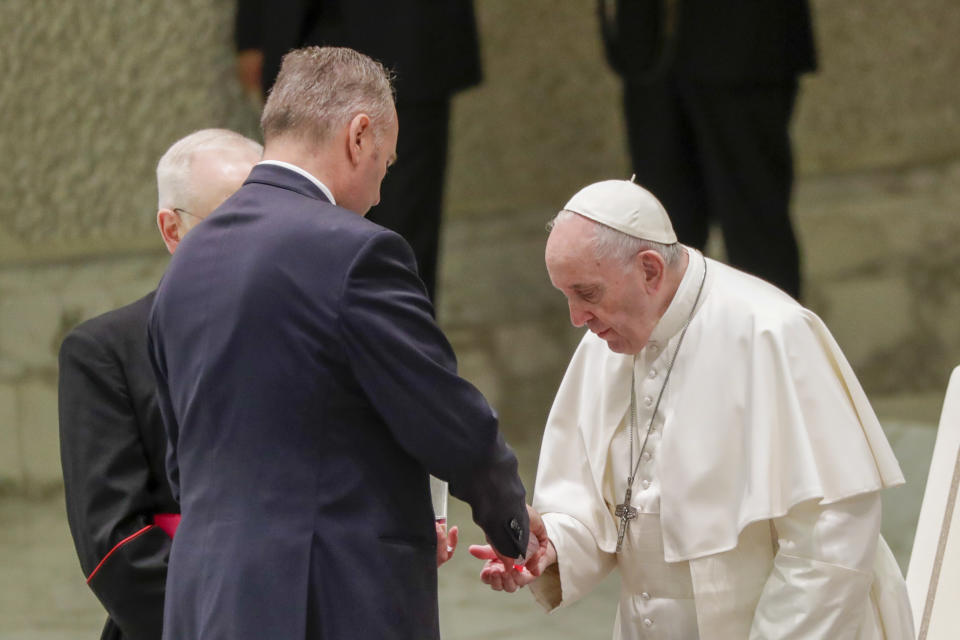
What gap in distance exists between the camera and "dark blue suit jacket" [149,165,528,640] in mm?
2225

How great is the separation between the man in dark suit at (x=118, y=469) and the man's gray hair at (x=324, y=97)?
0.52 meters

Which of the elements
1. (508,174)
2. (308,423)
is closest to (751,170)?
(508,174)

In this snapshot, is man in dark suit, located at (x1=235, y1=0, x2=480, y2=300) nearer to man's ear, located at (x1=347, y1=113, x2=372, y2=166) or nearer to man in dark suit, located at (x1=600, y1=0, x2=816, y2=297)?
man in dark suit, located at (x1=600, y1=0, x2=816, y2=297)

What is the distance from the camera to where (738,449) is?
2.68 meters

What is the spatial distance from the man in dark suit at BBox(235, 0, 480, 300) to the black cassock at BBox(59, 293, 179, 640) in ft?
9.26

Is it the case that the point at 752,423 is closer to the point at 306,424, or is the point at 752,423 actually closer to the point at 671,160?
the point at 306,424

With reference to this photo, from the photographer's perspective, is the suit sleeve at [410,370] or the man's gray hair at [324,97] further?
the man's gray hair at [324,97]

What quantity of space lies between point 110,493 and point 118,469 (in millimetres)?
44

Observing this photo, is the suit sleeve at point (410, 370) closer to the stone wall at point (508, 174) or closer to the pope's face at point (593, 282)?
the pope's face at point (593, 282)

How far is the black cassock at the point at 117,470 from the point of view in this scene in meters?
2.59

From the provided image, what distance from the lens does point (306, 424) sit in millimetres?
2242

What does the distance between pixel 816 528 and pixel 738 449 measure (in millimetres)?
209

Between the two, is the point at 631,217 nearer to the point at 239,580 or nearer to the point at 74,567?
the point at 239,580

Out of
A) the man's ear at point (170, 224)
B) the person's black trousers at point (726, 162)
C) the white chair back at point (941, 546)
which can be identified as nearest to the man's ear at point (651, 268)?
the white chair back at point (941, 546)
